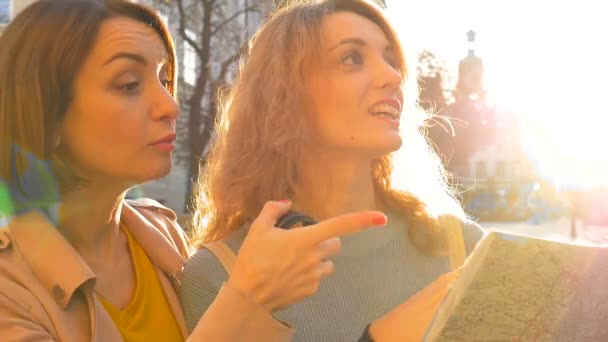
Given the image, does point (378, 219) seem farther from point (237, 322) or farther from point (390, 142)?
point (390, 142)

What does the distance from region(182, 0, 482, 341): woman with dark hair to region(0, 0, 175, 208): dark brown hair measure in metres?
0.62

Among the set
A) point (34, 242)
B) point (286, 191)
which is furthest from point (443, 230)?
point (34, 242)

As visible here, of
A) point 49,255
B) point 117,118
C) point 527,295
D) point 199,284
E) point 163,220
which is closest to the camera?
point 527,295

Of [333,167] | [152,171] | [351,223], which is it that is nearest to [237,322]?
[351,223]

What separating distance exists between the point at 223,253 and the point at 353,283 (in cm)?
43

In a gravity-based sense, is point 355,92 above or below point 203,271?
above

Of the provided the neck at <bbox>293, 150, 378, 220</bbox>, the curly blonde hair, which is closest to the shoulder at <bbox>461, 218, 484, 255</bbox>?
the curly blonde hair

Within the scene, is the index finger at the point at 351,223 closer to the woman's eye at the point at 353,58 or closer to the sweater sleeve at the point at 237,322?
the sweater sleeve at the point at 237,322

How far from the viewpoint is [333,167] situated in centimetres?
267

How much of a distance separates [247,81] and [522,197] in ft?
118

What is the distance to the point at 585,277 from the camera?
1172mm

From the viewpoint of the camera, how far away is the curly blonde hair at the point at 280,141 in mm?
2682

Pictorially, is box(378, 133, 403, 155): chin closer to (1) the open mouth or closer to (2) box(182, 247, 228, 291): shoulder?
(1) the open mouth

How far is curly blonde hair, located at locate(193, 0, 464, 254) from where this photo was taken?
8.80 ft
